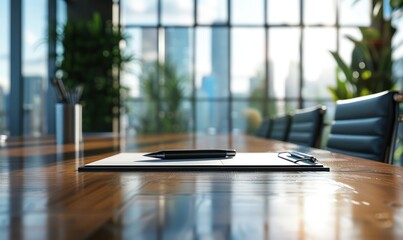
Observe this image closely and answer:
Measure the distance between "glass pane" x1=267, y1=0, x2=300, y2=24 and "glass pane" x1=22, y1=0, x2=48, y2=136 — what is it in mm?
3105

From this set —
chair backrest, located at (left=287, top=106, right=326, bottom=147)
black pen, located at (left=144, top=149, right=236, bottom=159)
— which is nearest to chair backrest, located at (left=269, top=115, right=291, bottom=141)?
chair backrest, located at (left=287, top=106, right=326, bottom=147)

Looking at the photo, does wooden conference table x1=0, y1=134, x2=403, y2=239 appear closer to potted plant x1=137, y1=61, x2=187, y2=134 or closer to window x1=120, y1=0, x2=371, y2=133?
potted plant x1=137, y1=61, x2=187, y2=134

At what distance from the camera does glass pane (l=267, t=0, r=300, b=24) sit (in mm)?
6555

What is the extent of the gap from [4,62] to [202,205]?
14.6 feet

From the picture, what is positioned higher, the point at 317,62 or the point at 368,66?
the point at 317,62

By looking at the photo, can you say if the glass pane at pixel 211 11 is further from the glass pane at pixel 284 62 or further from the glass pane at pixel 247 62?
the glass pane at pixel 284 62

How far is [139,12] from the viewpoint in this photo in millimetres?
6480

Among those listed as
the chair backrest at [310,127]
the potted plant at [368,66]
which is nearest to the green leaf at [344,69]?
the potted plant at [368,66]

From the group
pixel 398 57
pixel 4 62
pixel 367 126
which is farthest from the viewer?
pixel 398 57

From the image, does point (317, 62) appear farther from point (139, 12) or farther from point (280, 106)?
point (139, 12)

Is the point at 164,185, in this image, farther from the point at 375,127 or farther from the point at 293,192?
the point at 375,127

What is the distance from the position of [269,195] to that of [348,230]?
146 mm

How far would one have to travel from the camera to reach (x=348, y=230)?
0.30 meters

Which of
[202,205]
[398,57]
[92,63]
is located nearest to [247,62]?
[398,57]
